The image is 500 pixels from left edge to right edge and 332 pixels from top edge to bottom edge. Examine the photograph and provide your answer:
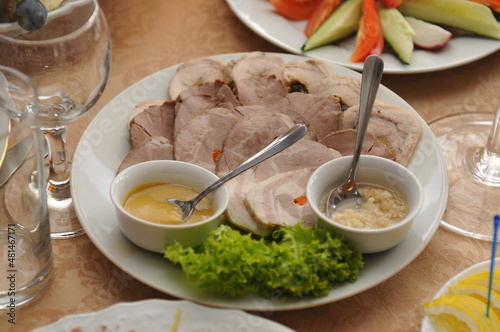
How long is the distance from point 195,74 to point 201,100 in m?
0.23

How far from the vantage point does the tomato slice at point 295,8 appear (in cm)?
287

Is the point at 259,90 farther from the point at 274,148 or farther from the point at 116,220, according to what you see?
the point at 116,220

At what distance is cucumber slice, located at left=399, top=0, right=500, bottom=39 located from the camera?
2.74 metres

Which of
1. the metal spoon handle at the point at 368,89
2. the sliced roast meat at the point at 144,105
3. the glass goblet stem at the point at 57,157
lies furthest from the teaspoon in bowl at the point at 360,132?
the glass goblet stem at the point at 57,157

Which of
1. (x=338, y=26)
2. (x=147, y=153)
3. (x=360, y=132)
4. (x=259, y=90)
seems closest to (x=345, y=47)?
(x=338, y=26)

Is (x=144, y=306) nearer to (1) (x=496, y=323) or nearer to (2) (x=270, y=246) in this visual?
(2) (x=270, y=246)

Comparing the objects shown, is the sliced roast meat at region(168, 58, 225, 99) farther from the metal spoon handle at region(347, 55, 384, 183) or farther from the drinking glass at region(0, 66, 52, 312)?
the drinking glass at region(0, 66, 52, 312)

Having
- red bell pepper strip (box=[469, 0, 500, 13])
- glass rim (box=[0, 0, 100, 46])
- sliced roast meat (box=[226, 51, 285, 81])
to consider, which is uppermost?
glass rim (box=[0, 0, 100, 46])

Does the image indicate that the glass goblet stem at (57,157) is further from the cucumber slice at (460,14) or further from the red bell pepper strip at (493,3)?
the red bell pepper strip at (493,3)

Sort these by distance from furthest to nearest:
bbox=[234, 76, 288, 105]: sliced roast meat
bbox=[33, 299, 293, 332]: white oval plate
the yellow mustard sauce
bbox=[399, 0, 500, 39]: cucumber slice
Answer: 1. bbox=[399, 0, 500, 39]: cucumber slice
2. bbox=[234, 76, 288, 105]: sliced roast meat
3. the yellow mustard sauce
4. bbox=[33, 299, 293, 332]: white oval plate

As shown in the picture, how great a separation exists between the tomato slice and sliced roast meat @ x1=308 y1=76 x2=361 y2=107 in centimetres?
59

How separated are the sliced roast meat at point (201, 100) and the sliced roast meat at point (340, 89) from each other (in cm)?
30

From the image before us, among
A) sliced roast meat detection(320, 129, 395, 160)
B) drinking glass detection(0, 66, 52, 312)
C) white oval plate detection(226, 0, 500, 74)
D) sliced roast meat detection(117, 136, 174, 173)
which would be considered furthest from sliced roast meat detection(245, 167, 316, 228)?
white oval plate detection(226, 0, 500, 74)

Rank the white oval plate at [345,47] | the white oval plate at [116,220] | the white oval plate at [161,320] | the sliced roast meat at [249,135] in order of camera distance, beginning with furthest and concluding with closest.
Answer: the white oval plate at [345,47], the sliced roast meat at [249,135], the white oval plate at [116,220], the white oval plate at [161,320]
